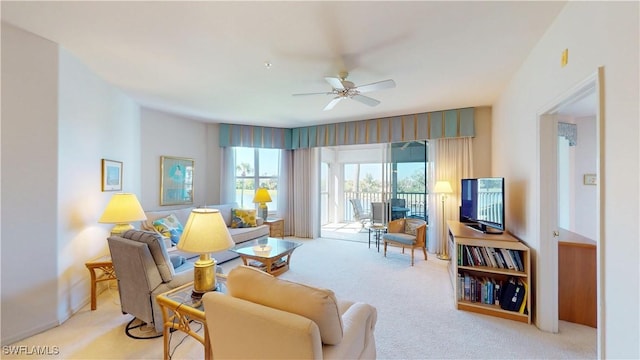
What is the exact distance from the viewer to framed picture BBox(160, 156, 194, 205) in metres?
4.59

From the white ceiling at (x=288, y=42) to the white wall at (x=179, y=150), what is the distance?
105 centimetres

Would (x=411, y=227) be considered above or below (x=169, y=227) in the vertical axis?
below

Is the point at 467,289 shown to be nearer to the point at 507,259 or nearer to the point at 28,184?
the point at 507,259

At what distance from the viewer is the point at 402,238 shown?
415 cm

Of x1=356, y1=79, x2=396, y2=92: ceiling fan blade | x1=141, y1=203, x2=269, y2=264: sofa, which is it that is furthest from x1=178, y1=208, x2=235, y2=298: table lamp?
x1=356, y1=79, x2=396, y2=92: ceiling fan blade

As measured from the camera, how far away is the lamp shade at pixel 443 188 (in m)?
4.21

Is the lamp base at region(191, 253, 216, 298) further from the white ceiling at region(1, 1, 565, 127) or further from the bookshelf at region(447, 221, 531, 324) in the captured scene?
the bookshelf at region(447, 221, 531, 324)

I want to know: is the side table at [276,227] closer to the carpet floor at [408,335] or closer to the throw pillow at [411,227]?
the carpet floor at [408,335]

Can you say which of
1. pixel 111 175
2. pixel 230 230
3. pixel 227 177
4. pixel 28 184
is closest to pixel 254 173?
pixel 227 177

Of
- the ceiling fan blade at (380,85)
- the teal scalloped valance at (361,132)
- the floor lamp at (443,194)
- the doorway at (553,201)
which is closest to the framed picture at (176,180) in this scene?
the teal scalloped valance at (361,132)

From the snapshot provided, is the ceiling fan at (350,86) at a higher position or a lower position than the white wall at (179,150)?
higher

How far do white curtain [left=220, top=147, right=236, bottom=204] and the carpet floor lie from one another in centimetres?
264

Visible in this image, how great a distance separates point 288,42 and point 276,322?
2144 mm

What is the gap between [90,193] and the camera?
2.84m
